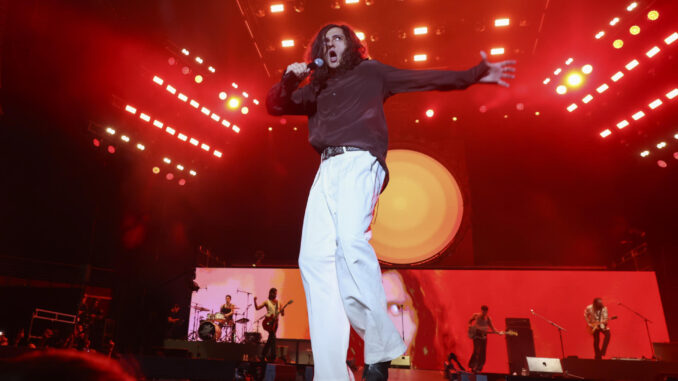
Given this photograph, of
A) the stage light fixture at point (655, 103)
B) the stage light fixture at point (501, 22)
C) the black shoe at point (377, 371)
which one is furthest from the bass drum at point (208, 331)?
the stage light fixture at point (655, 103)

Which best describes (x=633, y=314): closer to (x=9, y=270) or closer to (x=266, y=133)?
(x=266, y=133)

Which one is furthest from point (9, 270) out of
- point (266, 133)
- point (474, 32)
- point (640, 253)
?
point (640, 253)

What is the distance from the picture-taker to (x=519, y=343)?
9.27 metres

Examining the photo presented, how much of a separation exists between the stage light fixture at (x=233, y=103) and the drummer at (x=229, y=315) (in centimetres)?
481

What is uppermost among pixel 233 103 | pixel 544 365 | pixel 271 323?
pixel 233 103

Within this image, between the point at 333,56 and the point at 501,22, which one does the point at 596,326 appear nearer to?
the point at 501,22

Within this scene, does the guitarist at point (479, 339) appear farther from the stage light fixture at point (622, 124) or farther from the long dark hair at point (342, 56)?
the long dark hair at point (342, 56)

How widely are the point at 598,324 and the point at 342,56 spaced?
976 cm

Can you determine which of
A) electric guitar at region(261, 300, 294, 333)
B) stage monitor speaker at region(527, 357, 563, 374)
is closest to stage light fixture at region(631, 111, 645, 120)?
stage monitor speaker at region(527, 357, 563, 374)

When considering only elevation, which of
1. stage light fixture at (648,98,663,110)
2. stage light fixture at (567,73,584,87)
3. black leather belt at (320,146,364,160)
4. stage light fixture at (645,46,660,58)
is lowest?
black leather belt at (320,146,364,160)

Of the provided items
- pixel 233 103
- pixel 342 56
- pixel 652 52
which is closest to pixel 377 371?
pixel 342 56

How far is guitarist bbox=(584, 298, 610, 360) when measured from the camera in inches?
358

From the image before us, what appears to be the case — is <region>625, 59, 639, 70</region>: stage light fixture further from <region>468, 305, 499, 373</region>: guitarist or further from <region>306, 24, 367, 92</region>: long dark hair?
<region>306, 24, 367, 92</region>: long dark hair

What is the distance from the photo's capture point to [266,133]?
12.2 meters
